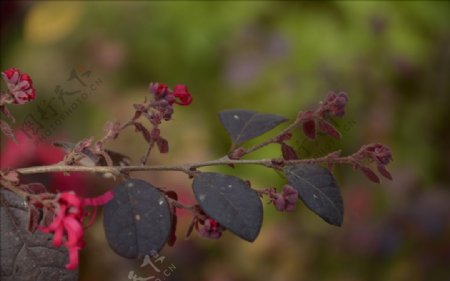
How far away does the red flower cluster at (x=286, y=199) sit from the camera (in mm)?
695

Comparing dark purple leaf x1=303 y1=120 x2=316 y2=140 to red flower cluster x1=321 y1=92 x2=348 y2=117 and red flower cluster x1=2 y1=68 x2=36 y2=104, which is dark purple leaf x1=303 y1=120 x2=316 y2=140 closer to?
red flower cluster x1=321 y1=92 x2=348 y2=117

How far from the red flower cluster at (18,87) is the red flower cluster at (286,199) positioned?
26 centimetres

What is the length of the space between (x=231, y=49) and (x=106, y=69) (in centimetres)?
48

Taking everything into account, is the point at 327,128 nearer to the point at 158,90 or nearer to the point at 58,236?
the point at 158,90

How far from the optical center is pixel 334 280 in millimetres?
1798

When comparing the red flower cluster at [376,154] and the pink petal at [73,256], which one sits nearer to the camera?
the pink petal at [73,256]

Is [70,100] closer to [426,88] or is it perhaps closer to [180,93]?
[426,88]

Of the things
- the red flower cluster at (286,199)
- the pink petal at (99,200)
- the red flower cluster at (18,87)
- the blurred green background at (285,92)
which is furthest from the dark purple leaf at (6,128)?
the blurred green background at (285,92)

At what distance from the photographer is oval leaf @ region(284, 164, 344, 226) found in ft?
2.34

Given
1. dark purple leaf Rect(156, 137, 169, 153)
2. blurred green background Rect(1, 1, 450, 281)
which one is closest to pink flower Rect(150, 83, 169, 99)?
dark purple leaf Rect(156, 137, 169, 153)

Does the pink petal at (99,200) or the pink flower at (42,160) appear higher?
the pink petal at (99,200)

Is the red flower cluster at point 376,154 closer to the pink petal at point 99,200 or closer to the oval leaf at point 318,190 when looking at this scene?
the oval leaf at point 318,190

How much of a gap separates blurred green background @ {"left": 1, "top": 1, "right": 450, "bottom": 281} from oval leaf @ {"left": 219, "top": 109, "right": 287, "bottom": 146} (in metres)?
0.82

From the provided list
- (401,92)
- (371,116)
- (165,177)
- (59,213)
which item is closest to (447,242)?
(371,116)
